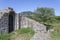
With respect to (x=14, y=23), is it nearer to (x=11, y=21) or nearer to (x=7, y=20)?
(x=11, y=21)

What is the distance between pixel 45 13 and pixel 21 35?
42.2 feet

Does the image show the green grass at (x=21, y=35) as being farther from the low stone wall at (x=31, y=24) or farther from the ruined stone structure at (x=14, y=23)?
the ruined stone structure at (x=14, y=23)

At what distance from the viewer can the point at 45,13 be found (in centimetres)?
3250

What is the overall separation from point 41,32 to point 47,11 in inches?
490

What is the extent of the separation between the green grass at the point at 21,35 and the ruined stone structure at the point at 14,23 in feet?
2.48

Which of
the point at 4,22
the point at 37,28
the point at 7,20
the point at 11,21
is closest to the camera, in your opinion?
the point at 37,28

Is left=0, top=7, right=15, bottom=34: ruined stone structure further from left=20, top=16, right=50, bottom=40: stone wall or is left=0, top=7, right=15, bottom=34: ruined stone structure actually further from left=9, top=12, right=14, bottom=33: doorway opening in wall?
left=20, top=16, right=50, bottom=40: stone wall

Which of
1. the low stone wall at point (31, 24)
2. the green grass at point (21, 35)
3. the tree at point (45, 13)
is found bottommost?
the green grass at point (21, 35)

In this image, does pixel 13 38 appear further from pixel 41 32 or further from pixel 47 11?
pixel 47 11

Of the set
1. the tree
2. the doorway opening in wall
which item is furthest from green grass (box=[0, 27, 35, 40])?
the tree

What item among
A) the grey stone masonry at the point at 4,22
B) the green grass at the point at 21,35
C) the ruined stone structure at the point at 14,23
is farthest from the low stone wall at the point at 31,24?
the grey stone masonry at the point at 4,22

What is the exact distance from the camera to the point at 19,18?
75.2ft

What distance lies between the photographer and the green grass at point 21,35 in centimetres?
2008

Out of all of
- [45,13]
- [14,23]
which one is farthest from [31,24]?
[45,13]
